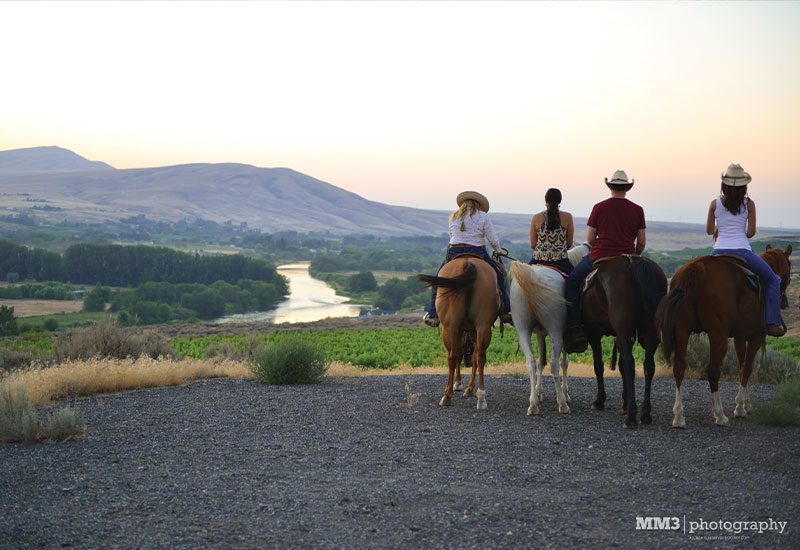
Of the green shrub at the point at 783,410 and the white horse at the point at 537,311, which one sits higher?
the white horse at the point at 537,311

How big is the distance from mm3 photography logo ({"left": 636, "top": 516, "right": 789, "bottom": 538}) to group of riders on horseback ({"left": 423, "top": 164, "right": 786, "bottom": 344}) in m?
4.40

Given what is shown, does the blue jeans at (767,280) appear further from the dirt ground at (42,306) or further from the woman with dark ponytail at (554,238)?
the dirt ground at (42,306)

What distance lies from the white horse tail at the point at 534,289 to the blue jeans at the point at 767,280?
220 centimetres

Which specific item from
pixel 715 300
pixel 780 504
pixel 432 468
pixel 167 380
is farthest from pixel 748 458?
pixel 167 380

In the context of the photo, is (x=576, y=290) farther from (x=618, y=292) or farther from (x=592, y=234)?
(x=618, y=292)

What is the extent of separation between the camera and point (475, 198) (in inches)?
452

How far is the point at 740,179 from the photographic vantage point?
9.54m

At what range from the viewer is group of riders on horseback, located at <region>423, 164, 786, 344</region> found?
954cm

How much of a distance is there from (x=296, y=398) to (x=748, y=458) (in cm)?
646

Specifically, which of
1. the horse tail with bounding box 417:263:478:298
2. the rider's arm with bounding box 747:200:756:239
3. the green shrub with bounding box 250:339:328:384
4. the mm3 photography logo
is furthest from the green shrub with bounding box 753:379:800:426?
the green shrub with bounding box 250:339:328:384

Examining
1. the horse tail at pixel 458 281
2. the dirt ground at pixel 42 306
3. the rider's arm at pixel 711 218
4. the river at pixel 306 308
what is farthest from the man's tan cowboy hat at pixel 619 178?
the dirt ground at pixel 42 306

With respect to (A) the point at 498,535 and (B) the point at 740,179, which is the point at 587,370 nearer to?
(B) the point at 740,179

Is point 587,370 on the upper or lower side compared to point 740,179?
lower

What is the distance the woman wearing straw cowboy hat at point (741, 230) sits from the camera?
9469mm
